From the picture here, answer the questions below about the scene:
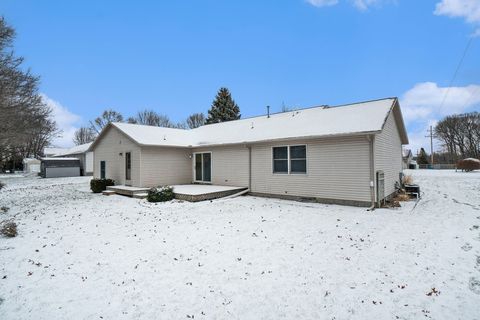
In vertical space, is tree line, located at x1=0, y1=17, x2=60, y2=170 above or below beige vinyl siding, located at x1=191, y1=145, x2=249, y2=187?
above

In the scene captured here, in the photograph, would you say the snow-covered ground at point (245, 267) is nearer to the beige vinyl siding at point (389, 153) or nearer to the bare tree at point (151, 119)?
the beige vinyl siding at point (389, 153)

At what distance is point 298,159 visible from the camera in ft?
39.7

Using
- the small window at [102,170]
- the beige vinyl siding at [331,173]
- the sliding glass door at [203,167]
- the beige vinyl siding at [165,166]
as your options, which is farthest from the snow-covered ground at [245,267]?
the small window at [102,170]

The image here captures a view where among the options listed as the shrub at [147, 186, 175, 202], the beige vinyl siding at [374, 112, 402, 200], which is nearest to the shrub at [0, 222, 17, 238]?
the shrub at [147, 186, 175, 202]

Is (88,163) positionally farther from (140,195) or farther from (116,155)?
(140,195)

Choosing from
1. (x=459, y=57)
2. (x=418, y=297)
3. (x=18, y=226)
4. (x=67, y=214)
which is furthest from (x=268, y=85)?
(x=418, y=297)

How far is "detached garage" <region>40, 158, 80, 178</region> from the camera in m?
29.8

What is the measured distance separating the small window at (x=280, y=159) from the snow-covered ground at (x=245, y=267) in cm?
368

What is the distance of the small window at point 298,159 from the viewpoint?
11906mm

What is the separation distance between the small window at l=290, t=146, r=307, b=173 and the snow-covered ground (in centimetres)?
320

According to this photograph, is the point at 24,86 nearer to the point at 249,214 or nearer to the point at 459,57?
the point at 249,214

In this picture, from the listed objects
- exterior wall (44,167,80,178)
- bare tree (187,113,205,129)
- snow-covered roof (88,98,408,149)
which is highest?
bare tree (187,113,205,129)

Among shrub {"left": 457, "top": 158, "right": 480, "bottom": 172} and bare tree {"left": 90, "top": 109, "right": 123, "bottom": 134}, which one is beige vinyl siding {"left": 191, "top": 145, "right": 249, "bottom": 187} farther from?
bare tree {"left": 90, "top": 109, "right": 123, "bottom": 134}

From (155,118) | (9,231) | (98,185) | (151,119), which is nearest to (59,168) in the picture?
(98,185)
